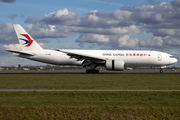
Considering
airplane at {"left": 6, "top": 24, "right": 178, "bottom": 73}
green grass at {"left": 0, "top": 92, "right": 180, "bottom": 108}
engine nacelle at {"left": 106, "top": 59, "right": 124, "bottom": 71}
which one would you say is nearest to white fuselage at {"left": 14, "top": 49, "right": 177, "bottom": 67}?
airplane at {"left": 6, "top": 24, "right": 178, "bottom": 73}

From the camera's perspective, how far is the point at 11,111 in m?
9.94

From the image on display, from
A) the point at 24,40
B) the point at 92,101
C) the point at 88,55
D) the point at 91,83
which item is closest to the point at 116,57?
the point at 88,55

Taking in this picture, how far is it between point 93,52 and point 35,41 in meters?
12.0

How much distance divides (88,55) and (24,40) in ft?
43.1

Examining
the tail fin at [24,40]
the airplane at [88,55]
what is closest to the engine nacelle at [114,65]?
the airplane at [88,55]

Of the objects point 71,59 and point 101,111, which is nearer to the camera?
point 101,111

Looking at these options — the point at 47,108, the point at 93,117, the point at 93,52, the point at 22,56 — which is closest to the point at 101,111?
the point at 93,117

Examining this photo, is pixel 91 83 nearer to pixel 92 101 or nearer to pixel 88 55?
pixel 92 101

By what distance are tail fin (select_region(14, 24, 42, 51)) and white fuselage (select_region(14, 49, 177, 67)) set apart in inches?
49.9

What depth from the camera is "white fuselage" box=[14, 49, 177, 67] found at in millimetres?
41406

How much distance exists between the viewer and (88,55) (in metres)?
41.1

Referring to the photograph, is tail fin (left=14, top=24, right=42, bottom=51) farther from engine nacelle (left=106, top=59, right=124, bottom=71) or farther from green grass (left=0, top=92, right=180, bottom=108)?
green grass (left=0, top=92, right=180, bottom=108)

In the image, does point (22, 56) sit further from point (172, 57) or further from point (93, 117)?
point (93, 117)

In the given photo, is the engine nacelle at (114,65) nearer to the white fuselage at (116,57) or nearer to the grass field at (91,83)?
the white fuselage at (116,57)
